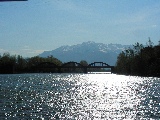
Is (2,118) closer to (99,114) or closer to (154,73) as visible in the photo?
(99,114)

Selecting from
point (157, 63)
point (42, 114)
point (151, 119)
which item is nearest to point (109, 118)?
point (151, 119)

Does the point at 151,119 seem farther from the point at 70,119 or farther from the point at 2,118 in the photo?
the point at 2,118

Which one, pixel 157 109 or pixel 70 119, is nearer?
pixel 70 119

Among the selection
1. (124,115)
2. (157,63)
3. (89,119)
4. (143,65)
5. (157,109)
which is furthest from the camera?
(143,65)

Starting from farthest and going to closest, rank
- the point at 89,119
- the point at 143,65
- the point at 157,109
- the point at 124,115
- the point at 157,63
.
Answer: the point at 143,65 → the point at 157,63 → the point at 157,109 → the point at 124,115 → the point at 89,119

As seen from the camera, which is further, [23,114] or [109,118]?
[23,114]

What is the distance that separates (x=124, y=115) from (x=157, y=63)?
409 feet

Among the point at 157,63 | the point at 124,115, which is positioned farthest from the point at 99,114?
the point at 157,63

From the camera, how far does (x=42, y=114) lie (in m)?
42.2

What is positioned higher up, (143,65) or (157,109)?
(143,65)

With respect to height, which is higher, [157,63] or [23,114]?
[157,63]

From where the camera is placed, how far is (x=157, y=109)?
47.8 metres

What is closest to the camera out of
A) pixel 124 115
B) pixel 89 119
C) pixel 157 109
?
pixel 89 119

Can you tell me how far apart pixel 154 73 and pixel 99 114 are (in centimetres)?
13138
